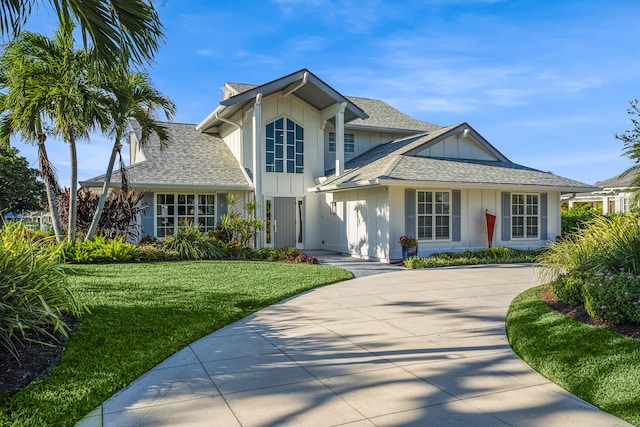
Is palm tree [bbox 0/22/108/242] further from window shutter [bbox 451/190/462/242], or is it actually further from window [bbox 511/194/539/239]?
window [bbox 511/194/539/239]

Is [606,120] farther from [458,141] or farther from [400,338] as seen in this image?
[400,338]

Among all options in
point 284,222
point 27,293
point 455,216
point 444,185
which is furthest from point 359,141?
point 27,293

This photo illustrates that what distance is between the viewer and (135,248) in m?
14.7

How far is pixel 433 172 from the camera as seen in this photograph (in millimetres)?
15953

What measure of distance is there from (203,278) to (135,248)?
16.0 feet

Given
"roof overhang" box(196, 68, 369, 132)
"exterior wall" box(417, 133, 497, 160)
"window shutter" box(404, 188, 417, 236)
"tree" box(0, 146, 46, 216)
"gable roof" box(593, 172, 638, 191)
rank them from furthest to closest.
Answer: "gable roof" box(593, 172, 638, 191) → "tree" box(0, 146, 46, 216) → "exterior wall" box(417, 133, 497, 160) → "roof overhang" box(196, 68, 369, 132) → "window shutter" box(404, 188, 417, 236)

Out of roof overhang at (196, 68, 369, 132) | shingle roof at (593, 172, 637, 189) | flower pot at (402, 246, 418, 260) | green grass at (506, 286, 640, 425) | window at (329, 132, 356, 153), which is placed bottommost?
green grass at (506, 286, 640, 425)

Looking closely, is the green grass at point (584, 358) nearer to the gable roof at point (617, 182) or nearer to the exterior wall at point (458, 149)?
the exterior wall at point (458, 149)

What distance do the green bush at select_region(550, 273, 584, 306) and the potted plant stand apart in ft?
25.2

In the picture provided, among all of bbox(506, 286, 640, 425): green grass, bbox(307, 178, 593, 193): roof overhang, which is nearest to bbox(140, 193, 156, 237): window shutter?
bbox(307, 178, 593, 193): roof overhang

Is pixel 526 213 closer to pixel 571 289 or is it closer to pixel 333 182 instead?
pixel 333 182

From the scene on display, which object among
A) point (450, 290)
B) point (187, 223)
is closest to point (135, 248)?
point (187, 223)

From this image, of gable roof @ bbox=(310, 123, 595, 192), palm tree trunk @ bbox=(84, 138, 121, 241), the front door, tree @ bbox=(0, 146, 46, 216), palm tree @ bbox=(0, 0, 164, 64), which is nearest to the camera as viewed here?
palm tree @ bbox=(0, 0, 164, 64)

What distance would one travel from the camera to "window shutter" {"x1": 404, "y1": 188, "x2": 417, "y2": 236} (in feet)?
50.9
